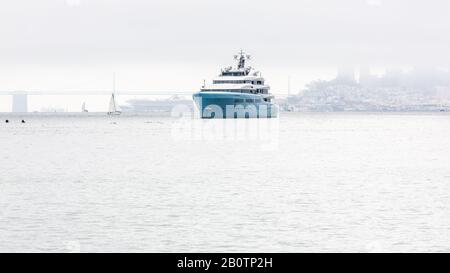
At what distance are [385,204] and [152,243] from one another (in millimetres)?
11677

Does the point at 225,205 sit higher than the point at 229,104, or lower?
lower

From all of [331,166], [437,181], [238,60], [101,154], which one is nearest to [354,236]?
[437,181]

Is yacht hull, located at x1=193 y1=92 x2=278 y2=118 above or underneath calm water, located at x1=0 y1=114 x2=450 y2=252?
above

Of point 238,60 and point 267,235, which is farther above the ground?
point 238,60

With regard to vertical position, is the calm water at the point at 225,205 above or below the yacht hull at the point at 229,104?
below

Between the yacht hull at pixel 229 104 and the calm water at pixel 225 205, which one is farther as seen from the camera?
the yacht hull at pixel 229 104

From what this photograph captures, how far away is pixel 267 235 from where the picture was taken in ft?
84.3

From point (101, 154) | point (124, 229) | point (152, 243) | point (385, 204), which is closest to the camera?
point (152, 243)

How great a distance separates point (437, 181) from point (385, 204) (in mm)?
11388

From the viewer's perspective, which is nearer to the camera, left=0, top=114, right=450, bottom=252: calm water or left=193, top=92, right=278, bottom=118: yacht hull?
left=0, top=114, right=450, bottom=252: calm water

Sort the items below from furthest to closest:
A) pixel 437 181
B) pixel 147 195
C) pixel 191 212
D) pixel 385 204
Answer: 1. pixel 437 181
2. pixel 147 195
3. pixel 385 204
4. pixel 191 212

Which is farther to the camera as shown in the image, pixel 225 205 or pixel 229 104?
pixel 229 104

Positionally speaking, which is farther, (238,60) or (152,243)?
(238,60)

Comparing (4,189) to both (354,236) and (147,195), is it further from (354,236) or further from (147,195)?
(354,236)
